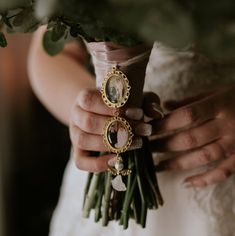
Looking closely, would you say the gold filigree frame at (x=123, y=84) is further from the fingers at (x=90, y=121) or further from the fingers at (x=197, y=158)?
the fingers at (x=197, y=158)

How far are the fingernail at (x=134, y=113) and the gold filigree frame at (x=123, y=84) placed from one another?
2 cm

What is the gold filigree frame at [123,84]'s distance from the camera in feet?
1.86

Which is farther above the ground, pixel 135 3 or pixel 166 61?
pixel 166 61

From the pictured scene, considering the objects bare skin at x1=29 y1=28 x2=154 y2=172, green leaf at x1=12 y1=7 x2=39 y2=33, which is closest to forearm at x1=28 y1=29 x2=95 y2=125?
bare skin at x1=29 y1=28 x2=154 y2=172

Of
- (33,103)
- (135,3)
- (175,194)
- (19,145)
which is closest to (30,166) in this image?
(19,145)

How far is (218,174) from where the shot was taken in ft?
2.21

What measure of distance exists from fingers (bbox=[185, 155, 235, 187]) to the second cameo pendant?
13 cm

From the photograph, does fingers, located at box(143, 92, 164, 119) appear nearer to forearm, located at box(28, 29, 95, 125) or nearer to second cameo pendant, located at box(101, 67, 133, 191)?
second cameo pendant, located at box(101, 67, 133, 191)

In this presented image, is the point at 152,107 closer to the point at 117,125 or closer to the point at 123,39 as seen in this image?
the point at 117,125

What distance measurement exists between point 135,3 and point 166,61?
0.45 metres

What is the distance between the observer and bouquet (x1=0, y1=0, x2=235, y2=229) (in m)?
0.27

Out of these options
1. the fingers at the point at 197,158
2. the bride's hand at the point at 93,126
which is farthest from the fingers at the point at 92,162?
the fingers at the point at 197,158

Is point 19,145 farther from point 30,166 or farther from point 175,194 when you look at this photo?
point 175,194

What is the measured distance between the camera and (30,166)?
181cm
